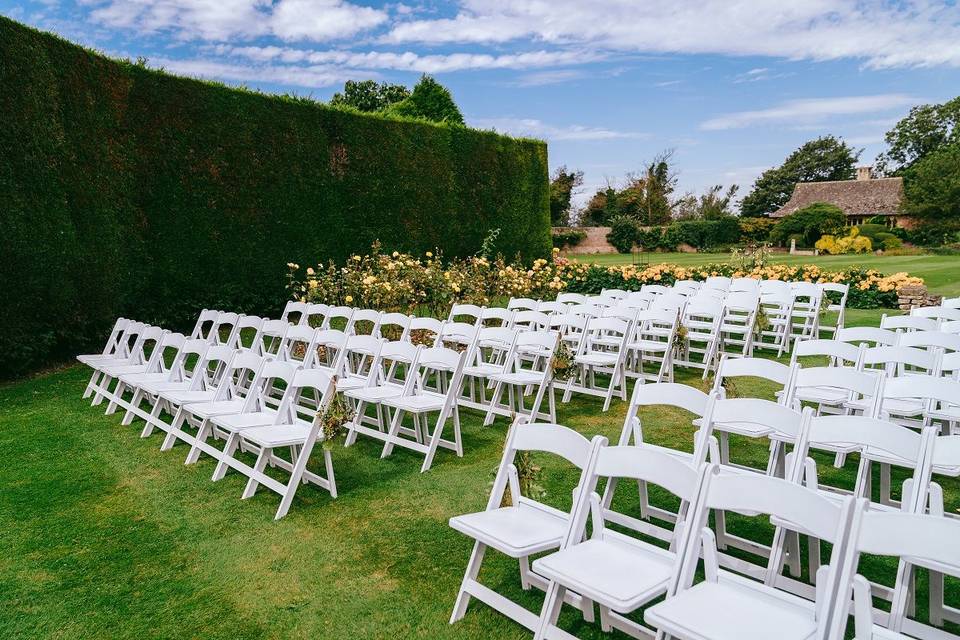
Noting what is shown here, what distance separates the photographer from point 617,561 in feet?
7.98

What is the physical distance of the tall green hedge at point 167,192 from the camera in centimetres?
759

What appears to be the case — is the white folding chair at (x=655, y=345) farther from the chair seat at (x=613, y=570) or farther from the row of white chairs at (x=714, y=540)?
the chair seat at (x=613, y=570)

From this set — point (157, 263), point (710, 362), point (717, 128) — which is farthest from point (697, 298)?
point (717, 128)

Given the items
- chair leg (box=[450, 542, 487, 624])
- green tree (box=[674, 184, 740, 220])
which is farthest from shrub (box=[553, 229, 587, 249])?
chair leg (box=[450, 542, 487, 624])

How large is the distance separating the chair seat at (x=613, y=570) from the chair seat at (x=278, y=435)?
6.91ft

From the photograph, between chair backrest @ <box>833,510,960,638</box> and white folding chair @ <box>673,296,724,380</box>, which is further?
white folding chair @ <box>673,296,724,380</box>

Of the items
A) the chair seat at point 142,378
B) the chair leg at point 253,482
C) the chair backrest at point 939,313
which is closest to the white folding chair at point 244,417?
the chair leg at point 253,482

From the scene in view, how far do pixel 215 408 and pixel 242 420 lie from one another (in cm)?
49

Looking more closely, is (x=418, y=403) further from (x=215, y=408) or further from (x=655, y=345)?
(x=655, y=345)

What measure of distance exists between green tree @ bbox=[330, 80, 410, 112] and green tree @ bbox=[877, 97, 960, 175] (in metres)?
45.3

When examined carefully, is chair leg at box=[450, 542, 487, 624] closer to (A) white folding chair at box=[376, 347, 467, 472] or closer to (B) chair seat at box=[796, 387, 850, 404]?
(A) white folding chair at box=[376, 347, 467, 472]

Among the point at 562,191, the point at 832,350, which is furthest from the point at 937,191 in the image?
the point at 832,350

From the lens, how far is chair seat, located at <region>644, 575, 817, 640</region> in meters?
1.94

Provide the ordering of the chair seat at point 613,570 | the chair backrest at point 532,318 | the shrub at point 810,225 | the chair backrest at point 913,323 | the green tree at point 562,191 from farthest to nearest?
the green tree at point 562,191 < the shrub at point 810,225 < the chair backrest at point 532,318 < the chair backrest at point 913,323 < the chair seat at point 613,570
